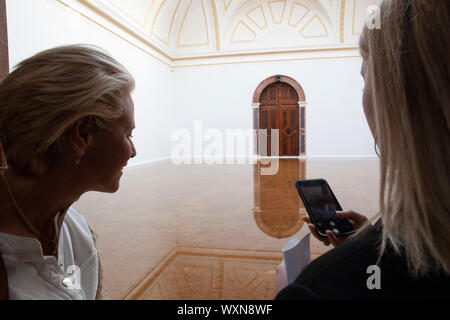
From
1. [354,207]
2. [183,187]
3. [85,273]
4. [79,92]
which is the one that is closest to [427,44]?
[79,92]

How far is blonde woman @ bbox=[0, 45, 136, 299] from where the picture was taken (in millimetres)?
881

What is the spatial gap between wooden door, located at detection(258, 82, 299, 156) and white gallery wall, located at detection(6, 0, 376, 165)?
0.56 meters

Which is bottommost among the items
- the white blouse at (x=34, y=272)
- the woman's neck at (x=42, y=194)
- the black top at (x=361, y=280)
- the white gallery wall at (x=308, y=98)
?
the white blouse at (x=34, y=272)

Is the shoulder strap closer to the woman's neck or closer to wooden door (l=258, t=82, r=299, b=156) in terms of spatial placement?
the woman's neck

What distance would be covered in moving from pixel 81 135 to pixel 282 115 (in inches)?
578

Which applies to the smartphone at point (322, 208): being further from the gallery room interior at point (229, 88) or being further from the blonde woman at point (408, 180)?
the gallery room interior at point (229, 88)

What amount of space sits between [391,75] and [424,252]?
322 millimetres

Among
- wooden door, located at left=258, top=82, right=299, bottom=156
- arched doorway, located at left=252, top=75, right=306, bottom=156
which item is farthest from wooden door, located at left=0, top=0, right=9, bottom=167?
wooden door, located at left=258, top=82, right=299, bottom=156

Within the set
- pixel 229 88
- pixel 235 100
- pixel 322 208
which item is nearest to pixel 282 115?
pixel 235 100

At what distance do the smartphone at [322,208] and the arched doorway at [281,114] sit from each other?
13.9 meters

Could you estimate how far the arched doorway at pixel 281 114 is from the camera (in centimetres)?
1498

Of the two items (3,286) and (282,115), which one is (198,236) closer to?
(3,286)

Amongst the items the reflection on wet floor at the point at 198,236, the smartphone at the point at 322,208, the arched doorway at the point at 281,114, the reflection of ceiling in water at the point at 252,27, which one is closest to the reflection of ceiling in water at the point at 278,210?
the reflection on wet floor at the point at 198,236

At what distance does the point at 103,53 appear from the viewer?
1.02m
